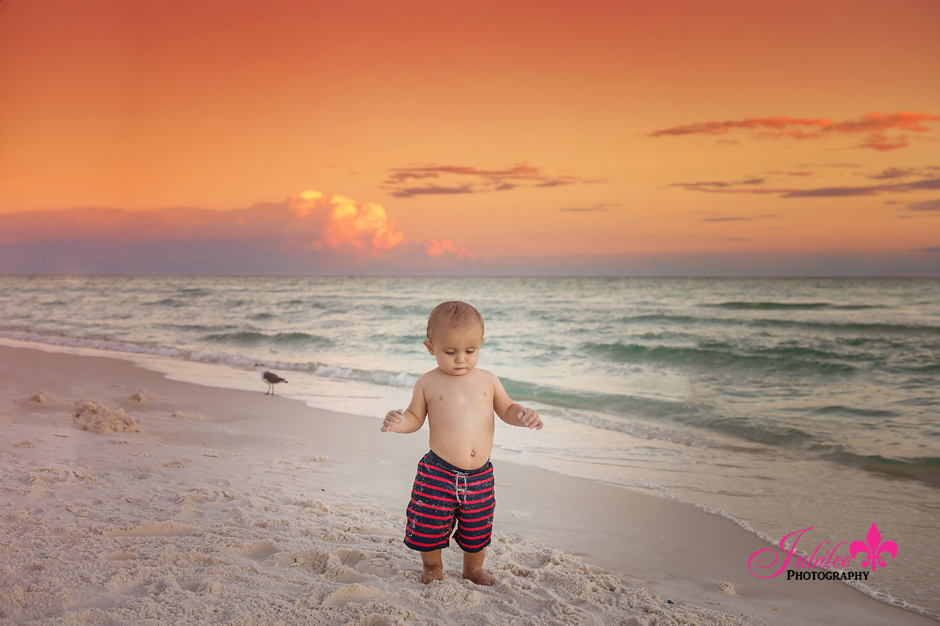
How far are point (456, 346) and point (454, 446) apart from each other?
1.32ft

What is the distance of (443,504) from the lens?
2.21m

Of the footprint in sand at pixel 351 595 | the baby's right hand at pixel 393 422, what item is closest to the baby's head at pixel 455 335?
the baby's right hand at pixel 393 422

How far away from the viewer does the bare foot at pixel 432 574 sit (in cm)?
223

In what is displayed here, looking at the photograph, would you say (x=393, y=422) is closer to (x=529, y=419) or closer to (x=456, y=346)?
(x=456, y=346)

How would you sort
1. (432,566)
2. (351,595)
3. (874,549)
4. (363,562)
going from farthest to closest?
(874,549) → (363,562) → (432,566) → (351,595)

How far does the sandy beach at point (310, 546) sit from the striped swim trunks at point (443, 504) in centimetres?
19

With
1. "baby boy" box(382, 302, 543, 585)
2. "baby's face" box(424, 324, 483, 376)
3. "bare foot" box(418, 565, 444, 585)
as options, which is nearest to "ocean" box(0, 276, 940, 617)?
"baby boy" box(382, 302, 543, 585)

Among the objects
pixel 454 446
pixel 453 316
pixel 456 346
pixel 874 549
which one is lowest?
pixel 874 549

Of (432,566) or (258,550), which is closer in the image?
(432,566)

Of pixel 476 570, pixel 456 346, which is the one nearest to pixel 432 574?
pixel 476 570

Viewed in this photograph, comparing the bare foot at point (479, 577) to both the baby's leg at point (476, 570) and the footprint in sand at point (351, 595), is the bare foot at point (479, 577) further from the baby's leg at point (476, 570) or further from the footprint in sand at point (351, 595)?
the footprint in sand at point (351, 595)

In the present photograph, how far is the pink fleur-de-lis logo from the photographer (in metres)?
2.95

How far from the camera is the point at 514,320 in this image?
19219 millimetres

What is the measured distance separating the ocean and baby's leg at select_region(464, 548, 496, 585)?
1.85 metres
